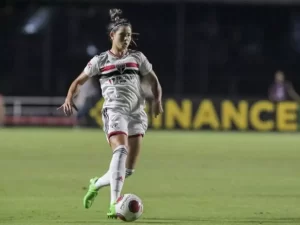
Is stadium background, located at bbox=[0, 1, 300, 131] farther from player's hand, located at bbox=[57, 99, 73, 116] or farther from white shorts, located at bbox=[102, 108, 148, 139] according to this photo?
player's hand, located at bbox=[57, 99, 73, 116]

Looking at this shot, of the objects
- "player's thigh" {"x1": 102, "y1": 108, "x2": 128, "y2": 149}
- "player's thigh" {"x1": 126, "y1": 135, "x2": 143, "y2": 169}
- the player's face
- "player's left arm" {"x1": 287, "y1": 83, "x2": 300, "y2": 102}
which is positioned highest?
the player's face

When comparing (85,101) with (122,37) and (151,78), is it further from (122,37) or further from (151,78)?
(122,37)

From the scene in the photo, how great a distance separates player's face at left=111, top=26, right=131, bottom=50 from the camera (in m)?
9.90

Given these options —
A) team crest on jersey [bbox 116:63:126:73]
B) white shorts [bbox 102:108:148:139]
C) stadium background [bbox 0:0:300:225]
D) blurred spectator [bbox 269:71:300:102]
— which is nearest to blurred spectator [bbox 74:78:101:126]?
stadium background [bbox 0:0:300:225]

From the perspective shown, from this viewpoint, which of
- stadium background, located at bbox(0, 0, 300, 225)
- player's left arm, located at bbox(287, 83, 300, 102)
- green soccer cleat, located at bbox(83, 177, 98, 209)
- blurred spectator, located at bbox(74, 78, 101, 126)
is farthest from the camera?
player's left arm, located at bbox(287, 83, 300, 102)

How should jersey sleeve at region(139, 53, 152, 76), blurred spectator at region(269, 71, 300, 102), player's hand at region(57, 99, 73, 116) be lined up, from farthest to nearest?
blurred spectator at region(269, 71, 300, 102) < jersey sleeve at region(139, 53, 152, 76) < player's hand at region(57, 99, 73, 116)

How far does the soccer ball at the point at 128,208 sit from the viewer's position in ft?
29.5

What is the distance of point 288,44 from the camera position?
3706cm

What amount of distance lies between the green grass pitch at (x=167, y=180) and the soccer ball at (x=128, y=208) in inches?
13.4

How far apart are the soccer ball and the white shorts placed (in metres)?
0.95

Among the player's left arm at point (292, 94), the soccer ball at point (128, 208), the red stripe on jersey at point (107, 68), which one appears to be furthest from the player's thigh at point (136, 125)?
the player's left arm at point (292, 94)

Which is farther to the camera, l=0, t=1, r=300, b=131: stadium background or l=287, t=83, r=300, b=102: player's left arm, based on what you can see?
l=0, t=1, r=300, b=131: stadium background

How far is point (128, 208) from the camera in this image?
8984 millimetres

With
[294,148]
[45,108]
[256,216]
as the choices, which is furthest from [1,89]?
[256,216]
